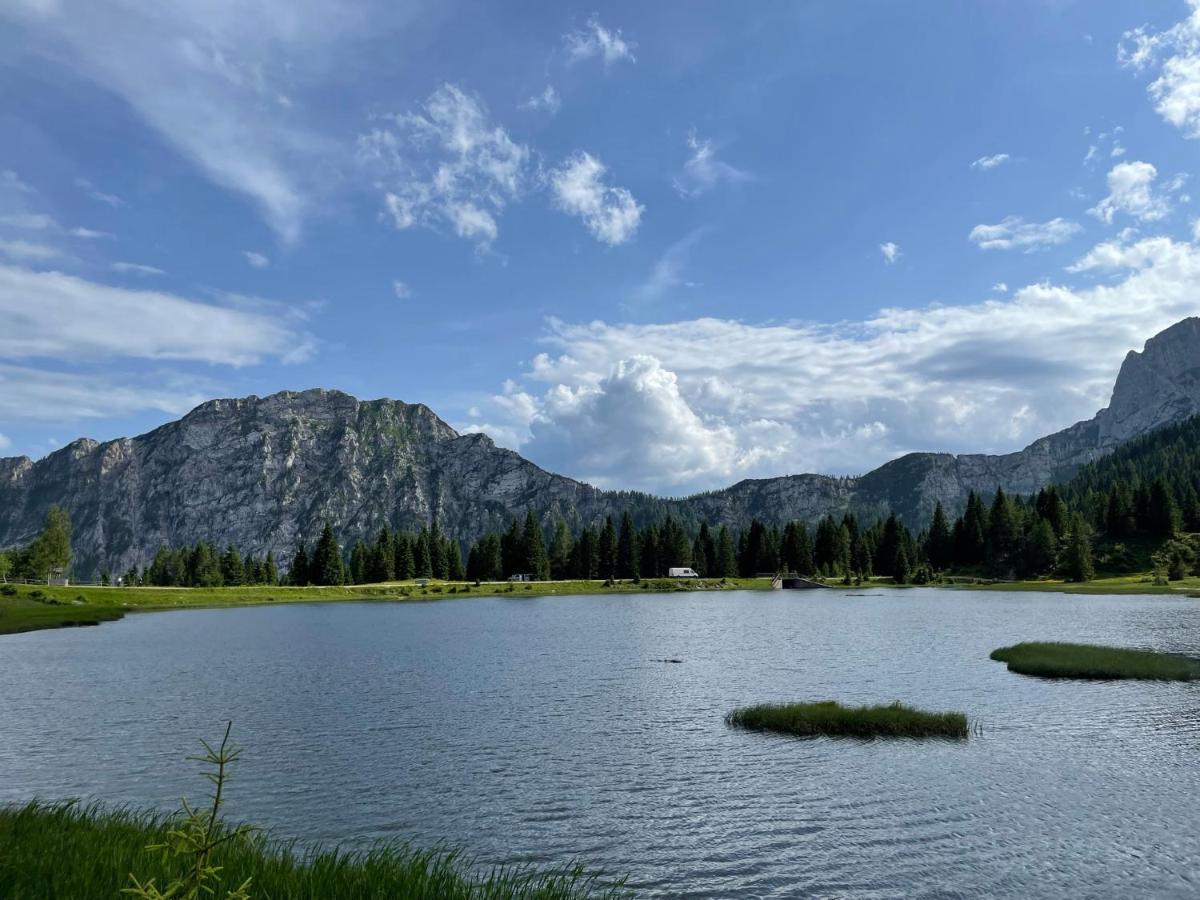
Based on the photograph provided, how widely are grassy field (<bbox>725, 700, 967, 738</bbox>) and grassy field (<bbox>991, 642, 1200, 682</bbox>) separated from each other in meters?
20.8

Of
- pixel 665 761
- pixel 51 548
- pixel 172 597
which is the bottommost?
pixel 665 761

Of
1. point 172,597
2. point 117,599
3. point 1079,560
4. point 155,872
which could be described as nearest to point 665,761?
point 155,872

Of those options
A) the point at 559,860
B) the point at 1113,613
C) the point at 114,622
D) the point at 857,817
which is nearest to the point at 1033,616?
the point at 1113,613

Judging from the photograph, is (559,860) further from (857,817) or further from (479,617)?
(479,617)

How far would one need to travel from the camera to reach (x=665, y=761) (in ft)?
120

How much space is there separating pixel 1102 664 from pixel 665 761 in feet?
134

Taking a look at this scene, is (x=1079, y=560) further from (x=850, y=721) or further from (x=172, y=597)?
(x=172, y=597)

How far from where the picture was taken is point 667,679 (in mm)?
59969

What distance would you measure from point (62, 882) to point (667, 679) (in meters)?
48.7

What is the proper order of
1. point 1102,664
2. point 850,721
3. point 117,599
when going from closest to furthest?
1. point 850,721
2. point 1102,664
3. point 117,599

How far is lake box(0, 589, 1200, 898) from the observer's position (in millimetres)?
24797

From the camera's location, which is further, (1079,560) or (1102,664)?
(1079,560)

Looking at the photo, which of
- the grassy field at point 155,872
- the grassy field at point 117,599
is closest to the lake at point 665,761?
the grassy field at point 155,872

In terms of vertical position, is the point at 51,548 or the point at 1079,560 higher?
the point at 51,548
